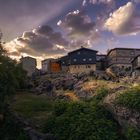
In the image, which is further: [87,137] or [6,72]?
[6,72]

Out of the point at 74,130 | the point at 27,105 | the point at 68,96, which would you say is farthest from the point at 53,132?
the point at 68,96

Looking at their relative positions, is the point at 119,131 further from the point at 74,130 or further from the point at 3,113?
the point at 3,113

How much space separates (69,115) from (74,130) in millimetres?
2659

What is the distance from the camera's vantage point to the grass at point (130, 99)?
29277 millimetres

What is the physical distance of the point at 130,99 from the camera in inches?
1174

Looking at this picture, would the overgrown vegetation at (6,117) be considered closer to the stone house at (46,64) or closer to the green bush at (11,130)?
the green bush at (11,130)

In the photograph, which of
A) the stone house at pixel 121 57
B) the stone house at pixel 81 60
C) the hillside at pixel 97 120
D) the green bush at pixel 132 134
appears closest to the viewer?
the green bush at pixel 132 134

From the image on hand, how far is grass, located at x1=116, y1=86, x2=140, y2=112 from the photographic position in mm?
29277

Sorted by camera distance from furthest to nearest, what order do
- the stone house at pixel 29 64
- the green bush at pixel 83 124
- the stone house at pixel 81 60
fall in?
the stone house at pixel 29 64 < the stone house at pixel 81 60 < the green bush at pixel 83 124

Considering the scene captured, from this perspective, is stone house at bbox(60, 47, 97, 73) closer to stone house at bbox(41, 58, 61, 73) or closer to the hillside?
stone house at bbox(41, 58, 61, 73)

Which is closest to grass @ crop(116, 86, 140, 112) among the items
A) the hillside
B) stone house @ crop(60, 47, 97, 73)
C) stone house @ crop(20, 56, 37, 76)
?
the hillside

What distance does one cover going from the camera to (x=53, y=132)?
30922mm

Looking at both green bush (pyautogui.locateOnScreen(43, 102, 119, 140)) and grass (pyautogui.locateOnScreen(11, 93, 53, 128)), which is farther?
grass (pyautogui.locateOnScreen(11, 93, 53, 128))

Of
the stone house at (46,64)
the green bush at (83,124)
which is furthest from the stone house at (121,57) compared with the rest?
the green bush at (83,124)
